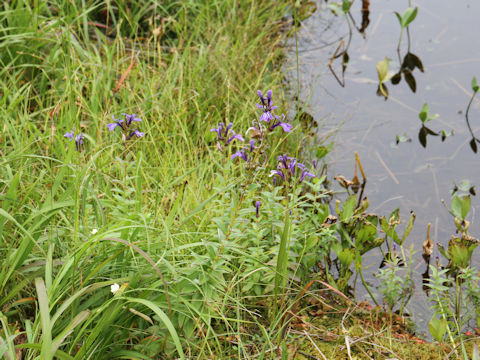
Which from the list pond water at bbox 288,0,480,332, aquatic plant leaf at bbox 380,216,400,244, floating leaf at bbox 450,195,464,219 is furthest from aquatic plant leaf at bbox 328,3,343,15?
aquatic plant leaf at bbox 380,216,400,244

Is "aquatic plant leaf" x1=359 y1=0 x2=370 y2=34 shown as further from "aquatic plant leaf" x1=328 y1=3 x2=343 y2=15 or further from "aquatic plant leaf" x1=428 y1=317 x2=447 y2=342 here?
"aquatic plant leaf" x1=428 y1=317 x2=447 y2=342

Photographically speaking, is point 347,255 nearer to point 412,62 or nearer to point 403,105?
point 403,105

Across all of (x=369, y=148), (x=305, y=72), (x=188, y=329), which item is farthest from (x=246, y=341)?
(x=305, y=72)

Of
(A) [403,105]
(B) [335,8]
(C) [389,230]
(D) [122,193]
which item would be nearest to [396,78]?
(A) [403,105]

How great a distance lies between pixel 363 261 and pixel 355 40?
2.12 m

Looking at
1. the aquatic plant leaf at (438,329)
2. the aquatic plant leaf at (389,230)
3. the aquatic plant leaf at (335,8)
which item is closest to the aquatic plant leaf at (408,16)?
the aquatic plant leaf at (335,8)

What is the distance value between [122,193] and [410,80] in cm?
242

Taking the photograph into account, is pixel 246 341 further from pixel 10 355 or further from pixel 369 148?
pixel 369 148

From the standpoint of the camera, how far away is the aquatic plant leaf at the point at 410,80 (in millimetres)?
3618

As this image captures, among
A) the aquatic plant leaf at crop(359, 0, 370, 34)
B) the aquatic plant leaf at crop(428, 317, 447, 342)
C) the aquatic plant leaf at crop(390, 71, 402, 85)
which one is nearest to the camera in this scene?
the aquatic plant leaf at crop(428, 317, 447, 342)

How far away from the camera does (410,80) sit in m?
3.67

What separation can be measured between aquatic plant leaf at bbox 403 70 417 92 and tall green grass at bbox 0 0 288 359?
2.92ft

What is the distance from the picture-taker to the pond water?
2.82m

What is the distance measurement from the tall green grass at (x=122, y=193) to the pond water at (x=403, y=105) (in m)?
0.36
